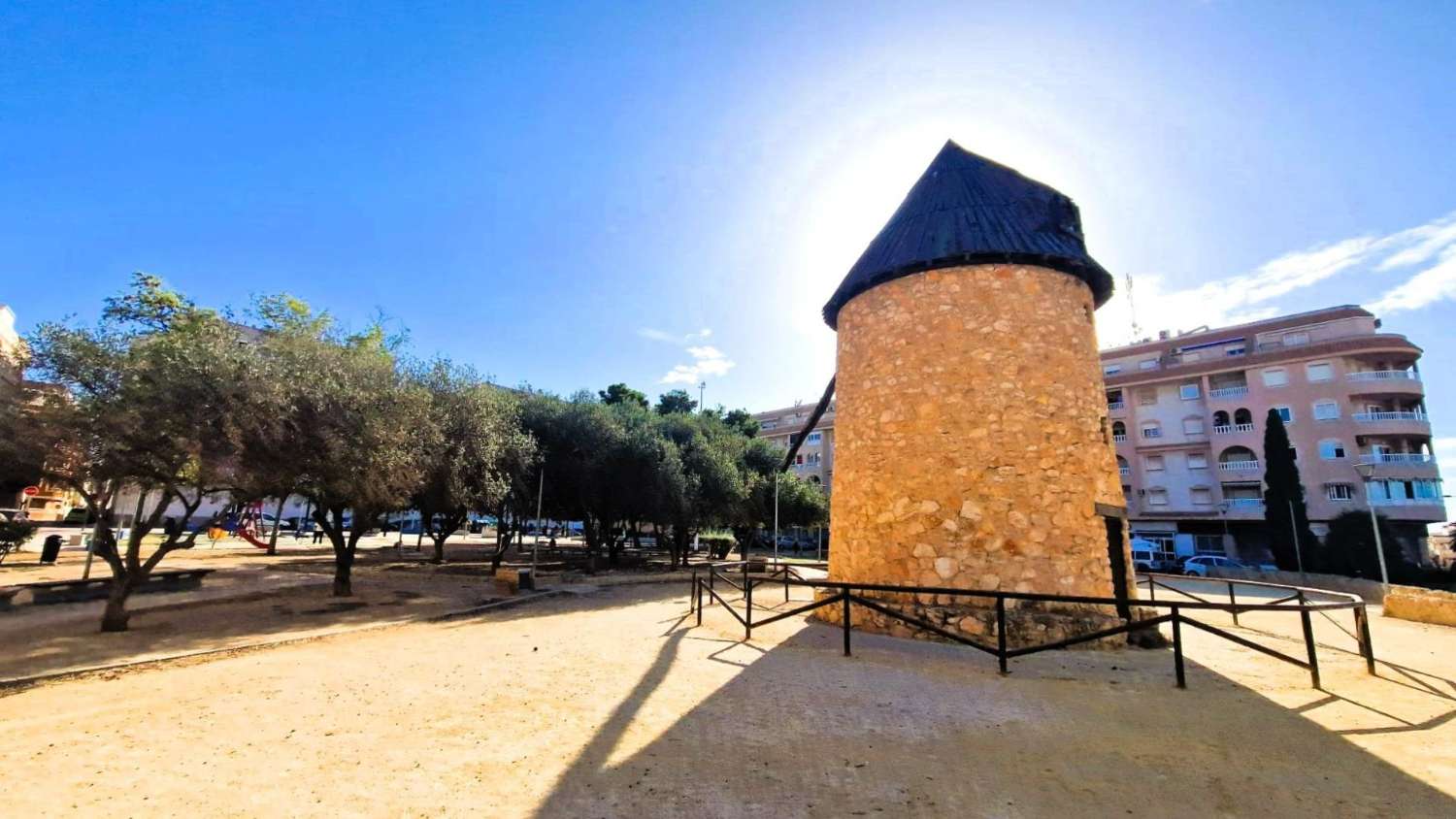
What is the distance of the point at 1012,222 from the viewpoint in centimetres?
1142

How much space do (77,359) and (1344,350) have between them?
51.5 metres

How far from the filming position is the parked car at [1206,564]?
30.6 m

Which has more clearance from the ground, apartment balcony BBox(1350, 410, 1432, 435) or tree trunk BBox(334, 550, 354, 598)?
apartment balcony BBox(1350, 410, 1432, 435)

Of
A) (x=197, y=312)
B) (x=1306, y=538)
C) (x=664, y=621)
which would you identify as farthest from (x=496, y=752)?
(x=1306, y=538)

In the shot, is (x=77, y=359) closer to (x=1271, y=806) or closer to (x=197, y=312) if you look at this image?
(x=197, y=312)

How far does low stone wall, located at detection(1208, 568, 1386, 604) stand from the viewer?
68.5 feet

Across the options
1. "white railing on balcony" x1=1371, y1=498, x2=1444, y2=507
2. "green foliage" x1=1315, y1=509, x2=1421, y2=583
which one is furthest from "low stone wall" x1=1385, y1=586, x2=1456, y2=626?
"white railing on balcony" x1=1371, y1=498, x2=1444, y2=507

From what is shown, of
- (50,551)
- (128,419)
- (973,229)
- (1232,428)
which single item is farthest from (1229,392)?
(50,551)

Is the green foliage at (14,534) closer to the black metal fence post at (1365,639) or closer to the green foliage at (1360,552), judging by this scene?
the black metal fence post at (1365,639)

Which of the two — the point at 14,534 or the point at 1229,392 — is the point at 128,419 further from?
the point at 1229,392

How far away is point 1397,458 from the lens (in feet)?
106

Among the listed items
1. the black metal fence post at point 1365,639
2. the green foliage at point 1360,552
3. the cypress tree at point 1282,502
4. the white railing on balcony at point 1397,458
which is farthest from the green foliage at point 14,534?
the white railing on balcony at point 1397,458

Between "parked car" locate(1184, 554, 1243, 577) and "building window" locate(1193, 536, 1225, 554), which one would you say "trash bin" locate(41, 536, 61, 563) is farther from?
"building window" locate(1193, 536, 1225, 554)

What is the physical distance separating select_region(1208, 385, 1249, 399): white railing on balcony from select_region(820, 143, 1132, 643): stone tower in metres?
34.2
